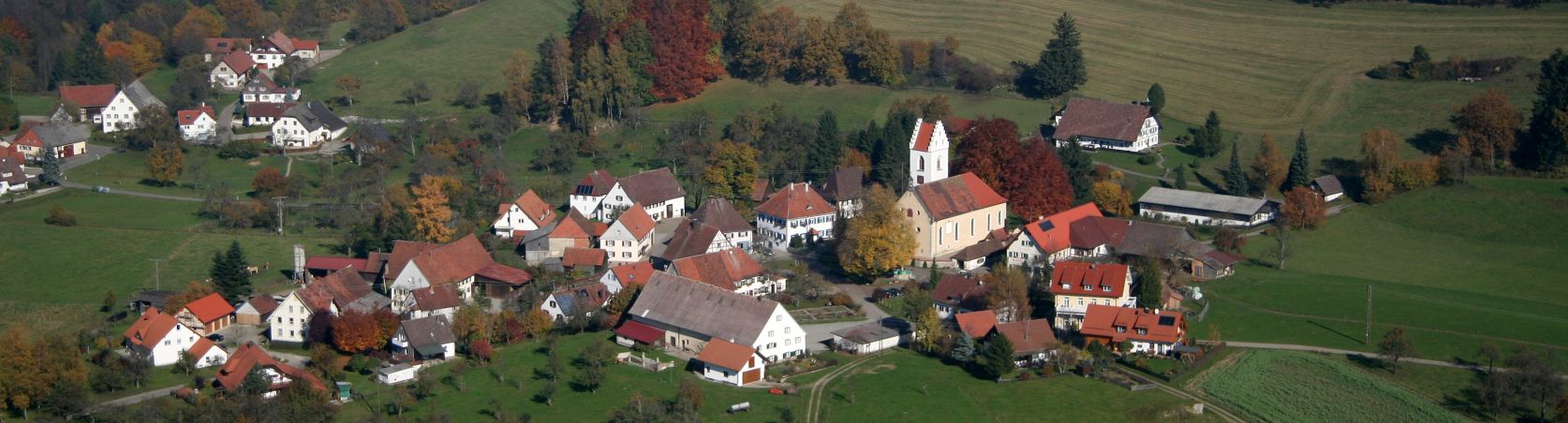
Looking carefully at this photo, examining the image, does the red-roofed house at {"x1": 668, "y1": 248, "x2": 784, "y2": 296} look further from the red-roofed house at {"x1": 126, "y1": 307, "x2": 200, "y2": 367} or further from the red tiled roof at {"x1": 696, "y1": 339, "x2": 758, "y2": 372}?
the red-roofed house at {"x1": 126, "y1": 307, "x2": 200, "y2": 367}


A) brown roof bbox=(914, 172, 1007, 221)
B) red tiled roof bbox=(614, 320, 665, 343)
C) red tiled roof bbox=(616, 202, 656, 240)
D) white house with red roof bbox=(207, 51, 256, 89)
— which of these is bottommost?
red tiled roof bbox=(614, 320, 665, 343)

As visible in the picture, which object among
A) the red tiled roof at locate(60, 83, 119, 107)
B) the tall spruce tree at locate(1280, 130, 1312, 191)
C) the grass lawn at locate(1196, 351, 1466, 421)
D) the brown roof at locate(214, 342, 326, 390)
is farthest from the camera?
the red tiled roof at locate(60, 83, 119, 107)

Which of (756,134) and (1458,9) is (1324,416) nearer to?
(756,134)

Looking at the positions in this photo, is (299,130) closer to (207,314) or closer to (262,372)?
(207,314)

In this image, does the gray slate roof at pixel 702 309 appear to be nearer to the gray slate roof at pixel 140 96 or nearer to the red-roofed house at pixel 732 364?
the red-roofed house at pixel 732 364

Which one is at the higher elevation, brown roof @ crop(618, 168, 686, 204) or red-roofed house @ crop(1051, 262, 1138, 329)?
brown roof @ crop(618, 168, 686, 204)

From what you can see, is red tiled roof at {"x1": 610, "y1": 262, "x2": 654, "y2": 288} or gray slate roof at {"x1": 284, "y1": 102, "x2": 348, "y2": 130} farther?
gray slate roof at {"x1": 284, "y1": 102, "x2": 348, "y2": 130}

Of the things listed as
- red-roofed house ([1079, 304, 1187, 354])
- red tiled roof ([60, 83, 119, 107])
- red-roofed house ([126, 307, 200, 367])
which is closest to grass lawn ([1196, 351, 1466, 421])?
red-roofed house ([1079, 304, 1187, 354])
